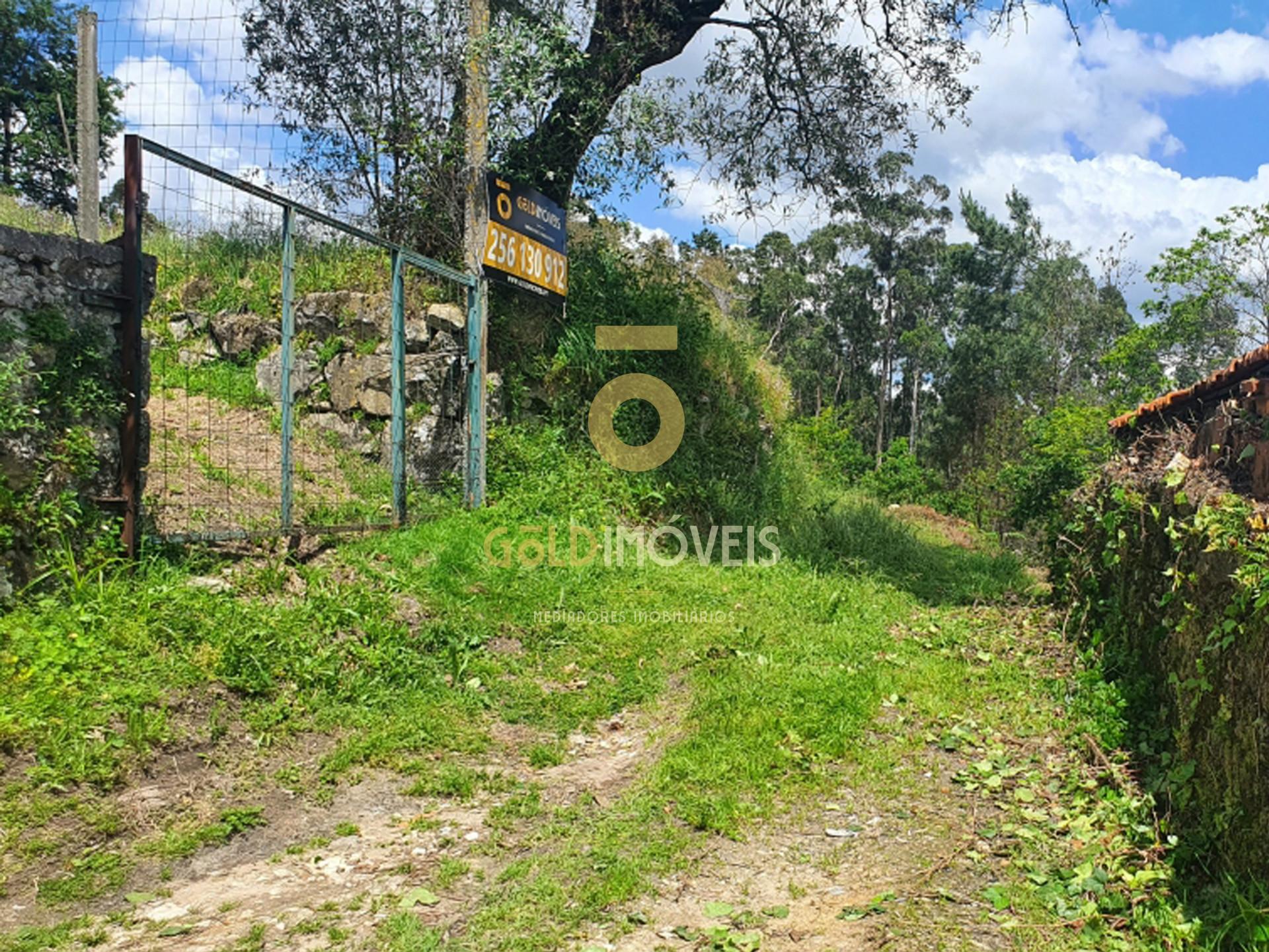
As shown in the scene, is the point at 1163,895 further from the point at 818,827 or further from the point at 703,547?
the point at 703,547

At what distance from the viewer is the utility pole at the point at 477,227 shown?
288 inches

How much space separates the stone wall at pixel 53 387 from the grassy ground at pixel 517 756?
1.32ft

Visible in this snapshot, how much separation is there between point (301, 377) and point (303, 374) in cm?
4

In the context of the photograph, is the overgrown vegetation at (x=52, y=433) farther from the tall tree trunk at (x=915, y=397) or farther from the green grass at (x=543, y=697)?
the tall tree trunk at (x=915, y=397)

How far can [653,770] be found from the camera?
3791 mm

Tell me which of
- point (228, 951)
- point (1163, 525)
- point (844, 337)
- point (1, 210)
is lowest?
point (228, 951)

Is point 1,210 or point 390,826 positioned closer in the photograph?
point 390,826

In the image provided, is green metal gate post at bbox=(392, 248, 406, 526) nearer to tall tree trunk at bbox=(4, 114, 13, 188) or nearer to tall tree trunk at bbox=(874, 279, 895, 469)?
tall tree trunk at bbox=(4, 114, 13, 188)

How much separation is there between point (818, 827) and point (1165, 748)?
160 cm

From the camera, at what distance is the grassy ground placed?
8.85ft

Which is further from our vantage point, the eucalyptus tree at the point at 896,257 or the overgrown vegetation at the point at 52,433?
the eucalyptus tree at the point at 896,257

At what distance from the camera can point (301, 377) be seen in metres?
7.74

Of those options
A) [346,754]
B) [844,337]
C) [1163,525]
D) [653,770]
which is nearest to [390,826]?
[346,754]

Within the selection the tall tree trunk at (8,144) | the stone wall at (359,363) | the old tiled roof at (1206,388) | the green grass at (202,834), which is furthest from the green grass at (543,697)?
the tall tree trunk at (8,144)
